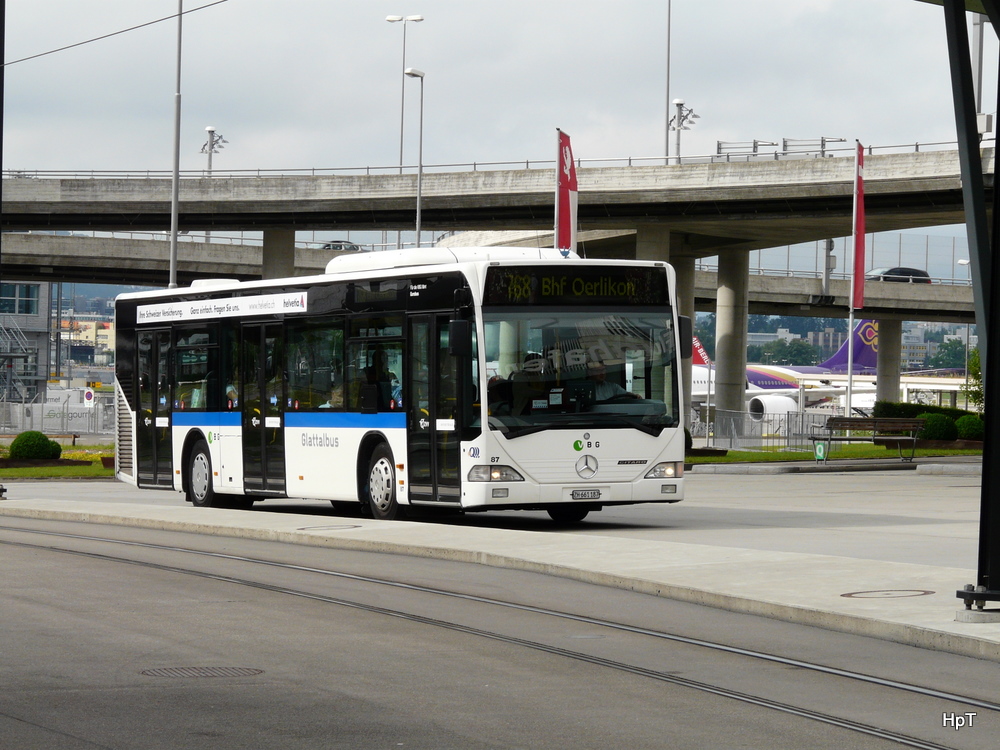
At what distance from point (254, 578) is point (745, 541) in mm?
5886

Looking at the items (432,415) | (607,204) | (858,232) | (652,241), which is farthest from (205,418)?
(652,241)

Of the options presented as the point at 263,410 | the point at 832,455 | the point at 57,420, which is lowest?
the point at 832,455

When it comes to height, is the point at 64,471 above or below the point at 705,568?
below

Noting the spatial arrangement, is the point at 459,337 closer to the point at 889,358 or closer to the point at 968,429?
the point at 968,429

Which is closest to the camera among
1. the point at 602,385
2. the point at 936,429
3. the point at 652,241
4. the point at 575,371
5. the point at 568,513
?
the point at 575,371

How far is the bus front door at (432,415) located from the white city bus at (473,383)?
0.02m

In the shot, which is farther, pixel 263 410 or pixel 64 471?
pixel 64 471

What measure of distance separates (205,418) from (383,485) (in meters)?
4.69

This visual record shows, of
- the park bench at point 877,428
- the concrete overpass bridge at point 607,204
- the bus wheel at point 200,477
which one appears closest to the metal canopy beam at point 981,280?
the bus wheel at point 200,477

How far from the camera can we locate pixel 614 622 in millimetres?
10750

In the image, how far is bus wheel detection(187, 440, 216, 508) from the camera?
75.2 feet

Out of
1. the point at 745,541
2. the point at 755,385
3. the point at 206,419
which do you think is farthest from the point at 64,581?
the point at 755,385

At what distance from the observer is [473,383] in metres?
17.8

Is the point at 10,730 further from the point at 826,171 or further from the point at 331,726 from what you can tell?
the point at 826,171
